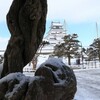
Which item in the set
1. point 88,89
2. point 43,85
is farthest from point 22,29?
point 88,89

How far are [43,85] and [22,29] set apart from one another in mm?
1084

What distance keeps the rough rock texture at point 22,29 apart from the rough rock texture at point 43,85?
879 millimetres

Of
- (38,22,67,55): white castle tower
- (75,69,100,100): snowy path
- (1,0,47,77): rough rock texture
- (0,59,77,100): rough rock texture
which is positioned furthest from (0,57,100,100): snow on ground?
(38,22,67,55): white castle tower

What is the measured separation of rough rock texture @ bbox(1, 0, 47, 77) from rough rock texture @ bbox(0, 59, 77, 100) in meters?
0.88

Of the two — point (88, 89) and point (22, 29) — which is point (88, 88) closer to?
point (88, 89)

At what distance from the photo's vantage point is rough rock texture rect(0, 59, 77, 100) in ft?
7.06

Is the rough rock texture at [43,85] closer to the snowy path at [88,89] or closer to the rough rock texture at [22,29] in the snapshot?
the rough rock texture at [22,29]

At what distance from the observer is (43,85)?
2.18 meters

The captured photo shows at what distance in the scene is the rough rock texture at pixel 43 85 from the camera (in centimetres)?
215

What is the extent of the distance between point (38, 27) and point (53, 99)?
45.9 inches

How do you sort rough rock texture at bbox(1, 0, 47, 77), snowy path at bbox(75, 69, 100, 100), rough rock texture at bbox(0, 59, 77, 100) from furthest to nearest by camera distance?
snowy path at bbox(75, 69, 100, 100) < rough rock texture at bbox(1, 0, 47, 77) < rough rock texture at bbox(0, 59, 77, 100)

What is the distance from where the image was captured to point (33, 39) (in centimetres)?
318

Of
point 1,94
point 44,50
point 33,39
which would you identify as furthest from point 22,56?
point 44,50

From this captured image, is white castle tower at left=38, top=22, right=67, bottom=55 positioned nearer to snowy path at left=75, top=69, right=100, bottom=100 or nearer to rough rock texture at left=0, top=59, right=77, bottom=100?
snowy path at left=75, top=69, right=100, bottom=100
